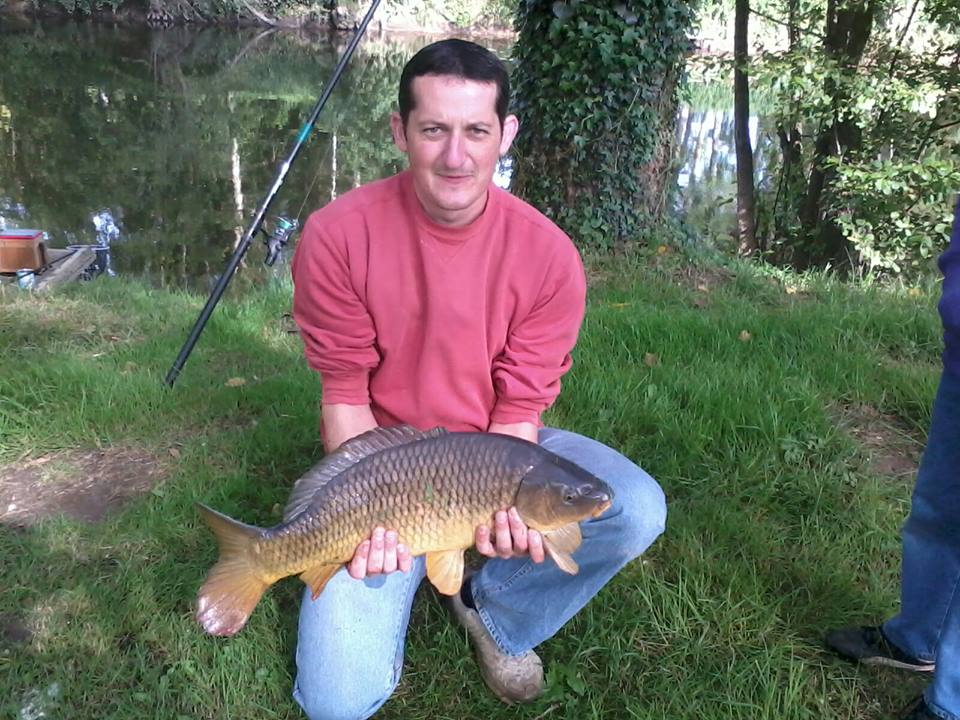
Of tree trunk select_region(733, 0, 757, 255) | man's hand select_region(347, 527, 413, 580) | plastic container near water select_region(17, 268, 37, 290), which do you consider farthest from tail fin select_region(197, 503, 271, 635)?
tree trunk select_region(733, 0, 757, 255)

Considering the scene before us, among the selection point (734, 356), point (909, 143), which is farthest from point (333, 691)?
point (909, 143)

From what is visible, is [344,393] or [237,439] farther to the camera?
[237,439]

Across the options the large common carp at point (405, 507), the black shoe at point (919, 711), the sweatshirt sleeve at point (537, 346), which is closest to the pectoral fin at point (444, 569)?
the large common carp at point (405, 507)

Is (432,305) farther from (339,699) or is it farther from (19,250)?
(19,250)

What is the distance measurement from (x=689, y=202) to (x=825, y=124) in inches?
186

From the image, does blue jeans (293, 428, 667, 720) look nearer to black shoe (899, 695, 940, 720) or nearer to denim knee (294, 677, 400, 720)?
denim knee (294, 677, 400, 720)

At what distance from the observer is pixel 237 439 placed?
2.72 m

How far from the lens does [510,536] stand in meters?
1.62

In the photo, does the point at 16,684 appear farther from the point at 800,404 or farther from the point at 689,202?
the point at 689,202

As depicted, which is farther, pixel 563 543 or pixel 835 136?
pixel 835 136

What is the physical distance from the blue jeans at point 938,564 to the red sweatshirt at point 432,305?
87cm

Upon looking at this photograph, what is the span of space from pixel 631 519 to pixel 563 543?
0.78ft

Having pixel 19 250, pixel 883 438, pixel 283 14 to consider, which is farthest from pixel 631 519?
pixel 283 14

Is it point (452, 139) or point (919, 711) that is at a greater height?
point (452, 139)
